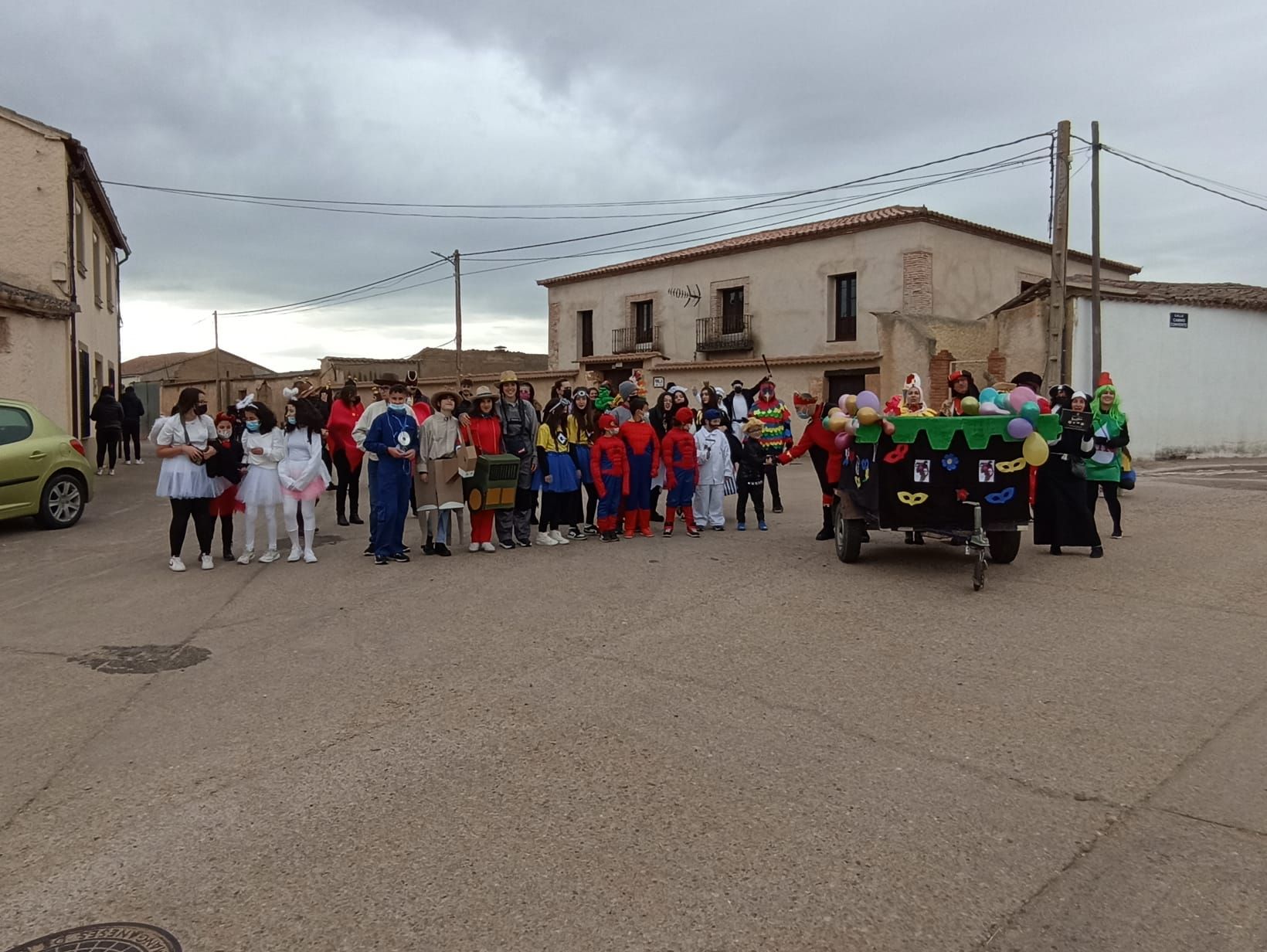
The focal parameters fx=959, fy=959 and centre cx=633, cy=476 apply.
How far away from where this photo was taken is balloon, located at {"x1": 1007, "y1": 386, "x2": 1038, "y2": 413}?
7672 mm

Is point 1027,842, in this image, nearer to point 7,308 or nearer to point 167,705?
point 167,705

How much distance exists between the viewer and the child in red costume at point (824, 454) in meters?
9.01

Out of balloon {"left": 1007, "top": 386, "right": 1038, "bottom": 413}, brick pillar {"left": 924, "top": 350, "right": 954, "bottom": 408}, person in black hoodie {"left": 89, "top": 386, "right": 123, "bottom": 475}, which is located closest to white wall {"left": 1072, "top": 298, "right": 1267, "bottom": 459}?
brick pillar {"left": 924, "top": 350, "right": 954, "bottom": 408}

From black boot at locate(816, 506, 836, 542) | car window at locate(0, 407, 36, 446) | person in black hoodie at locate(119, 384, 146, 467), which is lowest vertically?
black boot at locate(816, 506, 836, 542)

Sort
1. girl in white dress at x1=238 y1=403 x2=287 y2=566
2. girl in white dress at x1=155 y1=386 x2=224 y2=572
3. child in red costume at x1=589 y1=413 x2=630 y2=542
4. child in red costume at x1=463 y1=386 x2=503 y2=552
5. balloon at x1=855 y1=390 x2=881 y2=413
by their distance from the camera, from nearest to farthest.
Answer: balloon at x1=855 y1=390 x2=881 y2=413
girl in white dress at x1=155 y1=386 x2=224 y2=572
girl in white dress at x1=238 y1=403 x2=287 y2=566
child in red costume at x1=463 y1=386 x2=503 y2=552
child in red costume at x1=589 y1=413 x2=630 y2=542

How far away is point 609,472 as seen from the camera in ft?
32.9

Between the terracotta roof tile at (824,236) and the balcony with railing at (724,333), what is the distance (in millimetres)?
2277

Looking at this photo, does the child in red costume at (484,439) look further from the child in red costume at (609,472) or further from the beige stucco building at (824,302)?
the beige stucco building at (824,302)

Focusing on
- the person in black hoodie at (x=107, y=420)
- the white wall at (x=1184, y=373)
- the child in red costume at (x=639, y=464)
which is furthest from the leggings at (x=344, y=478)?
the white wall at (x=1184, y=373)

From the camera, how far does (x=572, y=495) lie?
33.0ft

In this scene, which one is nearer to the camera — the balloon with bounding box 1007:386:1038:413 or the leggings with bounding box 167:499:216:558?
the balloon with bounding box 1007:386:1038:413

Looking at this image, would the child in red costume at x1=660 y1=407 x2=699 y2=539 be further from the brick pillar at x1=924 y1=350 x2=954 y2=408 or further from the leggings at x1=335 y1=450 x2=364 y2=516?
the brick pillar at x1=924 y1=350 x2=954 y2=408

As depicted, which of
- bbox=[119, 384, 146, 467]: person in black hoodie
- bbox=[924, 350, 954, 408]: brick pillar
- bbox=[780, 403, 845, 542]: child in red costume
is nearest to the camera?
bbox=[780, 403, 845, 542]: child in red costume

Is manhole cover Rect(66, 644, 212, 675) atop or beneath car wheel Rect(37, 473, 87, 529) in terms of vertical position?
beneath
